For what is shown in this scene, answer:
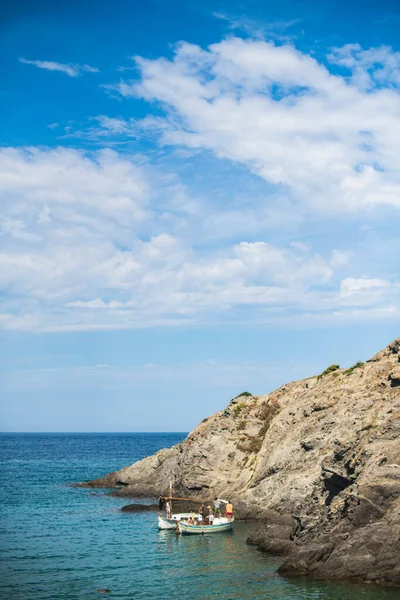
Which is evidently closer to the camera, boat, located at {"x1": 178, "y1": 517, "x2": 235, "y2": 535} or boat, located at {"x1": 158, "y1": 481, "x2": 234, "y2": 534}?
boat, located at {"x1": 178, "y1": 517, "x2": 235, "y2": 535}

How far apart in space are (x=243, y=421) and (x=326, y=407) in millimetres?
19203

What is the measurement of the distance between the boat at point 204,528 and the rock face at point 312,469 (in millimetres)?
4714

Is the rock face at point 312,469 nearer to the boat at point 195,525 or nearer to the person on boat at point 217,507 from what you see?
the person on boat at point 217,507

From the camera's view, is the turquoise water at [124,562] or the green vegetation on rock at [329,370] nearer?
the turquoise water at [124,562]

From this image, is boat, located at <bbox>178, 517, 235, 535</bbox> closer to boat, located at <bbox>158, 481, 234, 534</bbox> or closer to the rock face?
boat, located at <bbox>158, 481, 234, 534</bbox>

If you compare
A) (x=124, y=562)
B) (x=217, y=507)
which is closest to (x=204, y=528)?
(x=217, y=507)

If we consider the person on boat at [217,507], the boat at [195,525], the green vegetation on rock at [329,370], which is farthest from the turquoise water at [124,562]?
the green vegetation on rock at [329,370]

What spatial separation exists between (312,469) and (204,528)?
13.5 m

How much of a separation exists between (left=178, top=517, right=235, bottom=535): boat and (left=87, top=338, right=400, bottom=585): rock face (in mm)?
4714

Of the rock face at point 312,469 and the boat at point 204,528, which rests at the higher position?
the rock face at point 312,469

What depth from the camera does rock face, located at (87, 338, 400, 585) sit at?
4341cm

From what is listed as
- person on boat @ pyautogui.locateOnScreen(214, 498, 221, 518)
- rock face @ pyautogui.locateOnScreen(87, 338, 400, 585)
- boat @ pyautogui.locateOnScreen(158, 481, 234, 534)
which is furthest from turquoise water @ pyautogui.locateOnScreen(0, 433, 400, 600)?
person on boat @ pyautogui.locateOnScreen(214, 498, 221, 518)

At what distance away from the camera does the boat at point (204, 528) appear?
63.7 metres

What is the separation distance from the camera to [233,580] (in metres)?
44.7
